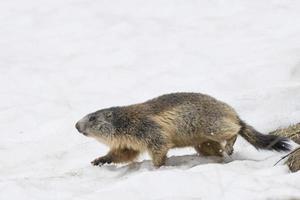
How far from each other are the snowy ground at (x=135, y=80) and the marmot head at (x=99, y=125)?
0.40 m

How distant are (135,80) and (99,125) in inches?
179

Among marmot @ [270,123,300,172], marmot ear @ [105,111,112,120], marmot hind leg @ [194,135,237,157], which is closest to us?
marmot @ [270,123,300,172]

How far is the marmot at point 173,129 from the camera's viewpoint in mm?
7508

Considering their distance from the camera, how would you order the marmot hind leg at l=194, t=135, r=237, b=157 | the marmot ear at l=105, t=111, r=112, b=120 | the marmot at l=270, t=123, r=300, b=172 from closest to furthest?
the marmot at l=270, t=123, r=300, b=172, the marmot hind leg at l=194, t=135, r=237, b=157, the marmot ear at l=105, t=111, r=112, b=120

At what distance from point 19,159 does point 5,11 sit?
715 centimetres

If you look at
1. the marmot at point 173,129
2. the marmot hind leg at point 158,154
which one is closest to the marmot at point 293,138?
the marmot at point 173,129

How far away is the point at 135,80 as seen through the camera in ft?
40.9

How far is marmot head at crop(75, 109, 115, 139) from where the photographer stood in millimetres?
7921

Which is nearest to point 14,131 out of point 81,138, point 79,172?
point 81,138

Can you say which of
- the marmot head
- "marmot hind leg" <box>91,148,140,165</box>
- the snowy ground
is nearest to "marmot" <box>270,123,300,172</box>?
the snowy ground

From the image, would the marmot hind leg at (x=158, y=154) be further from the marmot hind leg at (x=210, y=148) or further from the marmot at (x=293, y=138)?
the marmot at (x=293, y=138)

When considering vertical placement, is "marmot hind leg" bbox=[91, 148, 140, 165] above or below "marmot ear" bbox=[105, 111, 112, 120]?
below

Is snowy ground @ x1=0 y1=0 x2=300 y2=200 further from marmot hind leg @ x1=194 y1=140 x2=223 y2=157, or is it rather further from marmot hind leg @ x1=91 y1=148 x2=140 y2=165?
marmot hind leg @ x1=194 y1=140 x2=223 y2=157

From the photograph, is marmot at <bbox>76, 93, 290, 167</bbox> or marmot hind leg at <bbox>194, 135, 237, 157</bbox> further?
marmot hind leg at <bbox>194, 135, 237, 157</bbox>
